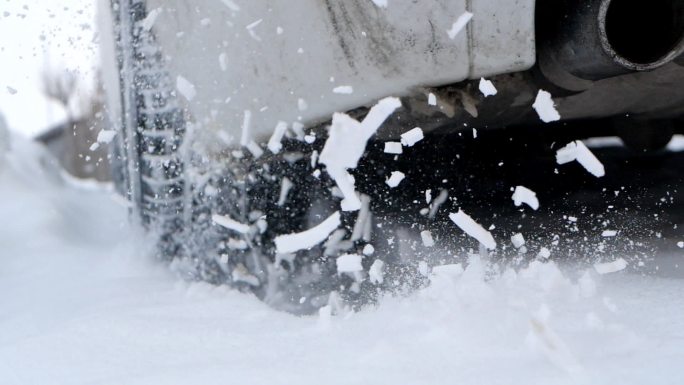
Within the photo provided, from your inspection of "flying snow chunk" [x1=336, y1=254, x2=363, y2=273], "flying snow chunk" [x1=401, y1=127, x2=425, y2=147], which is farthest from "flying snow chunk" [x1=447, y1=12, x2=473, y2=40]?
"flying snow chunk" [x1=336, y1=254, x2=363, y2=273]

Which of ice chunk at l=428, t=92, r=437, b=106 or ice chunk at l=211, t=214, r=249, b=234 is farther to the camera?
ice chunk at l=211, t=214, r=249, b=234

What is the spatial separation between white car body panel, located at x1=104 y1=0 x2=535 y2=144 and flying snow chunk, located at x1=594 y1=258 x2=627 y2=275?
1.65 ft

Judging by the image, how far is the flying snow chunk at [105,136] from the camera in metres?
2.18

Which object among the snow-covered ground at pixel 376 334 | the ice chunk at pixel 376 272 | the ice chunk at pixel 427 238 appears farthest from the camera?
the ice chunk at pixel 427 238

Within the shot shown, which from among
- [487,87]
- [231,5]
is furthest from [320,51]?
[487,87]

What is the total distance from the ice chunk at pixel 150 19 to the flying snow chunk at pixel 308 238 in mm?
653

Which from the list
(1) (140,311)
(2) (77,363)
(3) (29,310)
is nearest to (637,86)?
(1) (140,311)

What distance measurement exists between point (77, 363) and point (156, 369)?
0.17m

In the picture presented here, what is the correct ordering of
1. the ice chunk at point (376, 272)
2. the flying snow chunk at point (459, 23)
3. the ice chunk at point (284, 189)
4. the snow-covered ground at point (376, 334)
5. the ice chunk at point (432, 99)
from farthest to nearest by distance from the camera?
1. the ice chunk at point (284, 189)
2. the ice chunk at point (376, 272)
3. the ice chunk at point (432, 99)
4. the flying snow chunk at point (459, 23)
5. the snow-covered ground at point (376, 334)

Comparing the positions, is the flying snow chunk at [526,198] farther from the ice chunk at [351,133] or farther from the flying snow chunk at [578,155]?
the ice chunk at [351,133]

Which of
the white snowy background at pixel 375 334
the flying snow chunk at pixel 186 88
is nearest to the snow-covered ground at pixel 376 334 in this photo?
the white snowy background at pixel 375 334

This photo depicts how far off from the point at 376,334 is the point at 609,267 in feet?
1.98

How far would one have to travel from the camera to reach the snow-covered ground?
122 cm

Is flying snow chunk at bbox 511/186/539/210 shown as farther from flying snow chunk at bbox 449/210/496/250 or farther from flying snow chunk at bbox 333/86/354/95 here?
flying snow chunk at bbox 333/86/354/95
